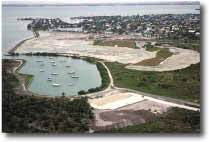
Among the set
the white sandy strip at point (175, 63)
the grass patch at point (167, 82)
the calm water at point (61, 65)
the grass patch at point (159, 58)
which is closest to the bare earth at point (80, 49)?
the grass patch at point (159, 58)

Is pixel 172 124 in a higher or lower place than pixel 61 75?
lower

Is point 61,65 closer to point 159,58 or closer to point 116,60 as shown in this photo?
point 116,60

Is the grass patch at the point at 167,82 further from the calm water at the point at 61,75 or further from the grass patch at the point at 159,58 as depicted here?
the calm water at the point at 61,75

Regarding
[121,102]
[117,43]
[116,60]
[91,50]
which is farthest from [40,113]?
[117,43]

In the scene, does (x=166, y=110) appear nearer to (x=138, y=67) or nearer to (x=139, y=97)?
(x=139, y=97)

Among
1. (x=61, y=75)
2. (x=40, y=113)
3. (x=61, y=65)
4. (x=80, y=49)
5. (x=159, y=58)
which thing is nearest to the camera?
(x=40, y=113)

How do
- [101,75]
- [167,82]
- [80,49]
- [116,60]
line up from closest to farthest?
[167,82] → [101,75] → [116,60] → [80,49]
